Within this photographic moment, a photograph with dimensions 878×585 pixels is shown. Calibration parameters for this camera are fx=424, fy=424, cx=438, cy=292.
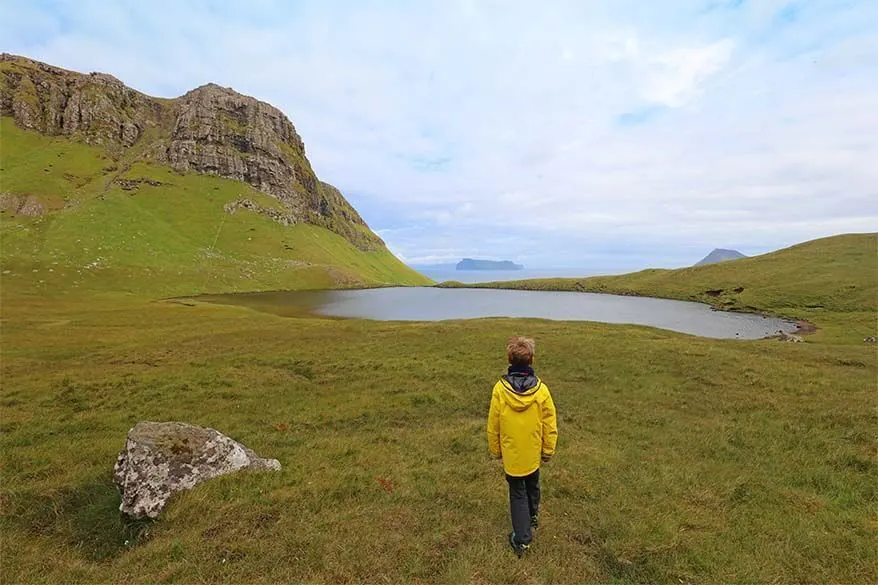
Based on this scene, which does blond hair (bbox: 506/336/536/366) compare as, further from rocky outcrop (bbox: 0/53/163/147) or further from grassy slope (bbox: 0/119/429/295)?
rocky outcrop (bbox: 0/53/163/147)

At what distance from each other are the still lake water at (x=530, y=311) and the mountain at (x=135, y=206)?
88.2 ft

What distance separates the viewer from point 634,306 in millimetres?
98250

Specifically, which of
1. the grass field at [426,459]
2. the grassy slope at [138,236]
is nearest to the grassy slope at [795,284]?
the grass field at [426,459]

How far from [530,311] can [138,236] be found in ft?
390

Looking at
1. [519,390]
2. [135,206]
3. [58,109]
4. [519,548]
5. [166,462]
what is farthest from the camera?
[58,109]

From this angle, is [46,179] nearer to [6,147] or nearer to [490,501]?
[6,147]

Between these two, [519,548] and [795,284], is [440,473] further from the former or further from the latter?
[795,284]

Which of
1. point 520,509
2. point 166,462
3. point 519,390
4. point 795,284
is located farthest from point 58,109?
point 795,284

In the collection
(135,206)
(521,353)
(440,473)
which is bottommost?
(440,473)

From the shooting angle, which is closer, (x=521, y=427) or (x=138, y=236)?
(x=521, y=427)

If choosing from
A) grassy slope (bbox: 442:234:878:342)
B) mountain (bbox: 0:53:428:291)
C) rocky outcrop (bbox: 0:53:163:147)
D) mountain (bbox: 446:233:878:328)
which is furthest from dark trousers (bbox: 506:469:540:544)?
rocky outcrop (bbox: 0:53:163:147)

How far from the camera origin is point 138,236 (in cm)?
12850

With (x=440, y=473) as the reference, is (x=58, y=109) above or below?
above

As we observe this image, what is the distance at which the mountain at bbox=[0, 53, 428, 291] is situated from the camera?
115250mm
